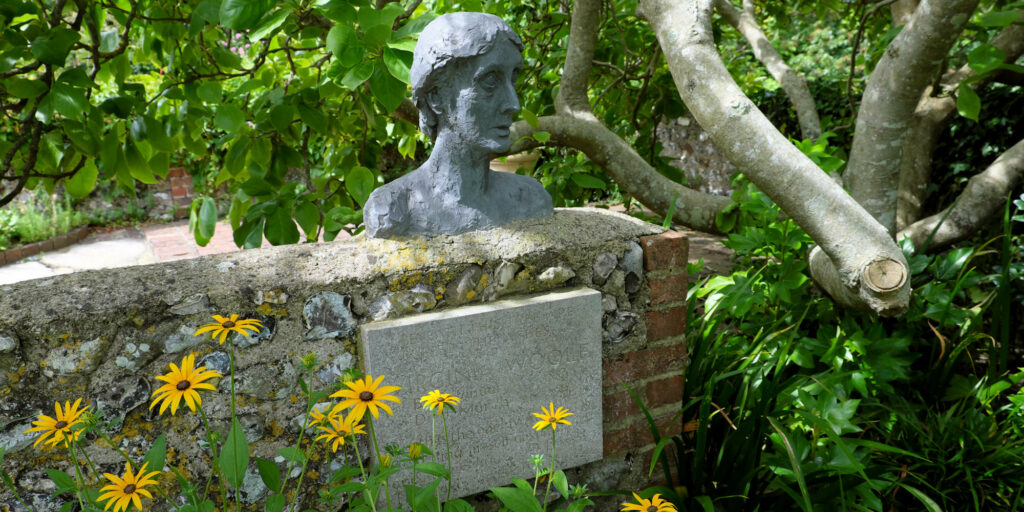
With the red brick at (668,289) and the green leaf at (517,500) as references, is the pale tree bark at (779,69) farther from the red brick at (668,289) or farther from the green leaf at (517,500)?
the green leaf at (517,500)

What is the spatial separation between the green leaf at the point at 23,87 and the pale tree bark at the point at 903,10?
3.70 m

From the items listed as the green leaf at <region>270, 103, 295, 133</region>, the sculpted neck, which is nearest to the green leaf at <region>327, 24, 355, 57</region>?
the sculpted neck

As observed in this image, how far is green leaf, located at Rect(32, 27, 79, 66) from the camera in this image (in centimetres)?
182

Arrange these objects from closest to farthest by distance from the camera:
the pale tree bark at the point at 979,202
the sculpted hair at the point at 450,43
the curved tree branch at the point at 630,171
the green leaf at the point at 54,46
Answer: the sculpted hair at the point at 450,43
the green leaf at the point at 54,46
the pale tree bark at the point at 979,202
the curved tree branch at the point at 630,171

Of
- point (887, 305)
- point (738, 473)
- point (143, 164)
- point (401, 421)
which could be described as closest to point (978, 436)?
point (887, 305)

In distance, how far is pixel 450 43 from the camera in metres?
1.57

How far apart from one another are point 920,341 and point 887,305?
2.75ft

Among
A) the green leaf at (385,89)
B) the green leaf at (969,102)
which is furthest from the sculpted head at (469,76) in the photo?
the green leaf at (969,102)

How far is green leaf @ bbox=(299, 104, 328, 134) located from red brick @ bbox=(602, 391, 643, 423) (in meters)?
1.35

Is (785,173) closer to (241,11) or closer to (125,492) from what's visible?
(241,11)

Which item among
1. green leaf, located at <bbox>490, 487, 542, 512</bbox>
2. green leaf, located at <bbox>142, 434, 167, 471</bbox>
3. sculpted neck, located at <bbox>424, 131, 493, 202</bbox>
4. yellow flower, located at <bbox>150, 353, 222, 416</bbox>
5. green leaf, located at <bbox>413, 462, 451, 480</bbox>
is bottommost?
green leaf, located at <bbox>490, 487, 542, 512</bbox>

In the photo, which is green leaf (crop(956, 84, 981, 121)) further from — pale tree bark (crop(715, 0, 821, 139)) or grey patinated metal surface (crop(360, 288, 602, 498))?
grey patinated metal surface (crop(360, 288, 602, 498))

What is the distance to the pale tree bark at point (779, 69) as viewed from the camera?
335cm

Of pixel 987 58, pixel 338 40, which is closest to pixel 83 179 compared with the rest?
pixel 338 40
